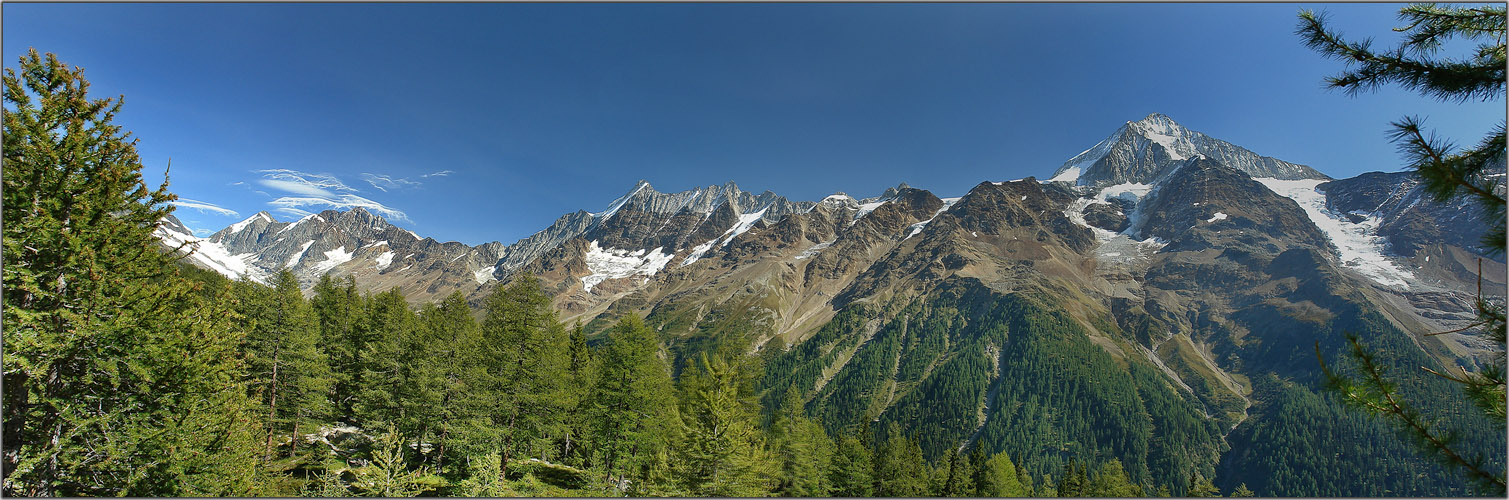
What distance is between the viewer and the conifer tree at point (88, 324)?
40.3 feet

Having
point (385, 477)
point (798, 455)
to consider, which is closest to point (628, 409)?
point (798, 455)

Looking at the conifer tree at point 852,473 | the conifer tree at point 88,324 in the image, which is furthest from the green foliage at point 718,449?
the conifer tree at point 852,473

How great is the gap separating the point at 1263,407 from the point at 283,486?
232 metres

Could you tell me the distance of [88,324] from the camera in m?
12.5

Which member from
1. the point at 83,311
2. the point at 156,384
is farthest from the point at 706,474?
the point at 83,311

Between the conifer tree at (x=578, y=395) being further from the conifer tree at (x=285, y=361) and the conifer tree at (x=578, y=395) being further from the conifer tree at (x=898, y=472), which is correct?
the conifer tree at (x=898, y=472)

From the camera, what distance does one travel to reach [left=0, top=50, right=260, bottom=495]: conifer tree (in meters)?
12.3

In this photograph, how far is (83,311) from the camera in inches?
497

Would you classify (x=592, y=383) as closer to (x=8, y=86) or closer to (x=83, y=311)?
(x=83, y=311)

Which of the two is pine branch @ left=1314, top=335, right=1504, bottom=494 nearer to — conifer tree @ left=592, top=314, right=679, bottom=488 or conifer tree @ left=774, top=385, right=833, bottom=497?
conifer tree @ left=592, top=314, right=679, bottom=488

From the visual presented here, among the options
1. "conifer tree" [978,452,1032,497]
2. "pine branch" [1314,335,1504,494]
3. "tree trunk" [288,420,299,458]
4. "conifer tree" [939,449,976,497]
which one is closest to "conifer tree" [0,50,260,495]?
"tree trunk" [288,420,299,458]

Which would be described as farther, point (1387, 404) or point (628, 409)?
point (628, 409)

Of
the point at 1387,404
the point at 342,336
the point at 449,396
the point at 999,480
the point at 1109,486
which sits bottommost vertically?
the point at 1109,486

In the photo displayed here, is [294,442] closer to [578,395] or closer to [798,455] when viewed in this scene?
[578,395]
